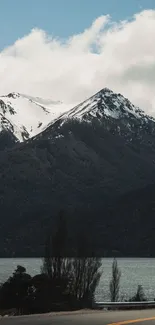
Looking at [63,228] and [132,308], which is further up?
[63,228]

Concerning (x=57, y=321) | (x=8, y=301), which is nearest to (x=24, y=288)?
(x=8, y=301)

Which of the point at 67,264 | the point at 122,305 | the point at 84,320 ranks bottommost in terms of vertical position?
the point at 84,320

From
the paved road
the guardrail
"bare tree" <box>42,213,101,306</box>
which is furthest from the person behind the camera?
"bare tree" <box>42,213,101,306</box>

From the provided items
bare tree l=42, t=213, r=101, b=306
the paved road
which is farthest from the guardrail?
bare tree l=42, t=213, r=101, b=306

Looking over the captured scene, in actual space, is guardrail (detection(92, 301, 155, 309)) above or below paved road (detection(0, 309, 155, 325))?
above

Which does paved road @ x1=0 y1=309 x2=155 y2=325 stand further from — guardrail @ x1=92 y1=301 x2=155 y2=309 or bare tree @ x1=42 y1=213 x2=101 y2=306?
bare tree @ x1=42 y1=213 x2=101 y2=306

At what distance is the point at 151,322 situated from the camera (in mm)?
23219

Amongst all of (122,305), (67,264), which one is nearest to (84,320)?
(122,305)

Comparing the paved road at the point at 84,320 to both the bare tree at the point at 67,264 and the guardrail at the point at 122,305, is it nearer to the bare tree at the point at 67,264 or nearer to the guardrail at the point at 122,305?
the guardrail at the point at 122,305

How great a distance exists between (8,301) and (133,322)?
108 ft

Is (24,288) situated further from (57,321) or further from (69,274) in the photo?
(69,274)

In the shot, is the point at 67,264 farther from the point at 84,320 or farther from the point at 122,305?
the point at 84,320

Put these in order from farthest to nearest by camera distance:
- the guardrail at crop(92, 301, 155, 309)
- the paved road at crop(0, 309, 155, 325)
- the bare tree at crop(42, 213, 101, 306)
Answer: the bare tree at crop(42, 213, 101, 306)
the guardrail at crop(92, 301, 155, 309)
the paved road at crop(0, 309, 155, 325)

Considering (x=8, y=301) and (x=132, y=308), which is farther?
(x=8, y=301)
